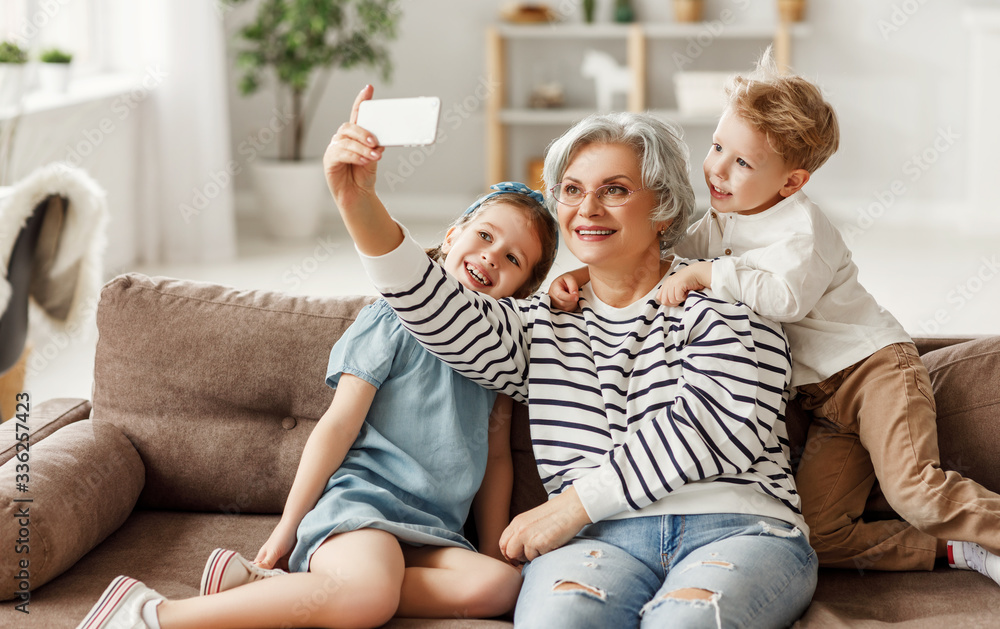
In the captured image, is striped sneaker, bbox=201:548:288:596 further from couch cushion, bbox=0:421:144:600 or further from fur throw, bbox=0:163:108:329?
fur throw, bbox=0:163:108:329

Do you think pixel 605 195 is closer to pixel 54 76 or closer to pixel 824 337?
pixel 824 337

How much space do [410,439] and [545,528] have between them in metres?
0.26

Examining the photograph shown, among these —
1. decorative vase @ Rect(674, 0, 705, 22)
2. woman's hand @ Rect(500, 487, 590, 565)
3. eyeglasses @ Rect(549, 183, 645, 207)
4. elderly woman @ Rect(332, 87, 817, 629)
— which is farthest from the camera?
decorative vase @ Rect(674, 0, 705, 22)

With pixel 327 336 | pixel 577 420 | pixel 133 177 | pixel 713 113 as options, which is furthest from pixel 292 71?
pixel 577 420

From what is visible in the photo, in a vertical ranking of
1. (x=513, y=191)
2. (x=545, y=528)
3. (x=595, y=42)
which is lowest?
(x=545, y=528)

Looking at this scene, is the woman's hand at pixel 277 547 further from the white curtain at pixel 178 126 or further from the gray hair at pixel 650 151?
the white curtain at pixel 178 126

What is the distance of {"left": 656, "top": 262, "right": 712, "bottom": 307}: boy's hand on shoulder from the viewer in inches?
59.2

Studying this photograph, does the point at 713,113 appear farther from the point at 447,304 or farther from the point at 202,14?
the point at 447,304

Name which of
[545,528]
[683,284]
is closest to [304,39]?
[683,284]

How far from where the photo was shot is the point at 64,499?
149 cm

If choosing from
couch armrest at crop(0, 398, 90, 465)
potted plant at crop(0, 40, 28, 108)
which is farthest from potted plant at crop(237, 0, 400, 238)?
couch armrest at crop(0, 398, 90, 465)

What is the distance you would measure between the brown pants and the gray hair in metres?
0.40

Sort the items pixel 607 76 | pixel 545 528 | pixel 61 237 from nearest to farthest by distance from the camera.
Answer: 1. pixel 545 528
2. pixel 61 237
3. pixel 607 76

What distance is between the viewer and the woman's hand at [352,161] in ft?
4.17
